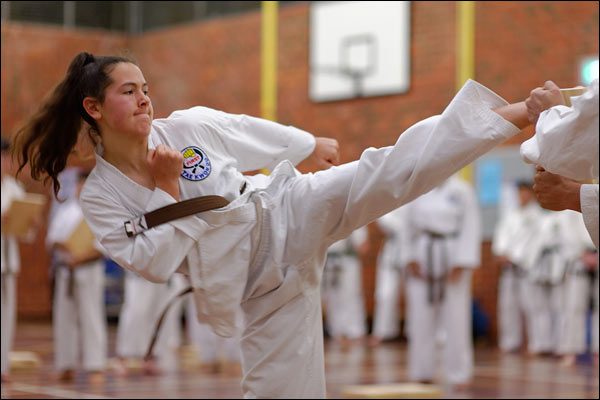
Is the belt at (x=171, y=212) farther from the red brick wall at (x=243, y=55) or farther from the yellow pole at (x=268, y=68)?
the yellow pole at (x=268, y=68)

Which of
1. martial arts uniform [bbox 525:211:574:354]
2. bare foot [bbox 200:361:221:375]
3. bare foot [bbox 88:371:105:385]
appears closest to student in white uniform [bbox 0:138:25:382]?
bare foot [bbox 88:371:105:385]

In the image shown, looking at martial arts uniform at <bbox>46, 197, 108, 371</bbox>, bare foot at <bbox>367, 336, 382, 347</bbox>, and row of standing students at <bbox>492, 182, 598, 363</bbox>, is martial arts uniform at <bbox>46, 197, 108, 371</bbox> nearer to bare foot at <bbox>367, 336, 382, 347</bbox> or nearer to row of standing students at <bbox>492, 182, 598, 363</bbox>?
row of standing students at <bbox>492, 182, 598, 363</bbox>

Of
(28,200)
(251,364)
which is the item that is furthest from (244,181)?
(28,200)

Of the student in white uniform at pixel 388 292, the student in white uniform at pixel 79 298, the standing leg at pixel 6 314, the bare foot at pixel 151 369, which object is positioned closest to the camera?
the standing leg at pixel 6 314

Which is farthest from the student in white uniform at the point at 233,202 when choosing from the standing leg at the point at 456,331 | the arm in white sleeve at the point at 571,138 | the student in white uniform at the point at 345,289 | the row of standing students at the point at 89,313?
the student in white uniform at the point at 345,289

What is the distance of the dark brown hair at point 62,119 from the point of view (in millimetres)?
3271

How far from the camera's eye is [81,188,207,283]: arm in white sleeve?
3.02 metres

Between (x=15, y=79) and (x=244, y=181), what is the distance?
4.24 metres

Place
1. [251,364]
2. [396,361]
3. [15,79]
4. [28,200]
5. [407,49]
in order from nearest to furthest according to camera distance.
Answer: [251,364] → [28,200] → [15,79] → [396,361] → [407,49]

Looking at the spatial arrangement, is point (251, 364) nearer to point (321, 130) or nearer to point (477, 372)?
point (321, 130)

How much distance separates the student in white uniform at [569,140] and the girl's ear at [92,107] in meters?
1.28

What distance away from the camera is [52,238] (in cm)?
810

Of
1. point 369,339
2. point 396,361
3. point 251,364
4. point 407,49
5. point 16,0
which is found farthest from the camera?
point 369,339

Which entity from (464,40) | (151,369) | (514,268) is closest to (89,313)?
(151,369)
